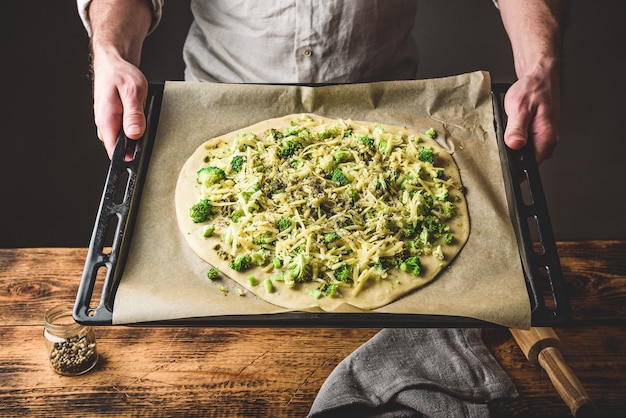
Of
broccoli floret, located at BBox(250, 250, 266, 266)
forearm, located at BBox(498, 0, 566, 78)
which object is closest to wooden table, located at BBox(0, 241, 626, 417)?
broccoli floret, located at BBox(250, 250, 266, 266)

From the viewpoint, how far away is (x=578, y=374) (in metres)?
2.10

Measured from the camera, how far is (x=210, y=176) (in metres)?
2.36

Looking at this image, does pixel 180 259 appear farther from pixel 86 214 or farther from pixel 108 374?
pixel 86 214

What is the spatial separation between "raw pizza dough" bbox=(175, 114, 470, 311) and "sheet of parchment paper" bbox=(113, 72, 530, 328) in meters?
0.05

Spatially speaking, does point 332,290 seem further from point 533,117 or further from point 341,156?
point 533,117

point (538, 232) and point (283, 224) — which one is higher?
point (538, 232)

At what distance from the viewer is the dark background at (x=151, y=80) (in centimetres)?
434

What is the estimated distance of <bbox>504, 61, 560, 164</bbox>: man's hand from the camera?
2.40 meters

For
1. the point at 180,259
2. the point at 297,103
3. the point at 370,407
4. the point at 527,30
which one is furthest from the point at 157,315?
the point at 527,30

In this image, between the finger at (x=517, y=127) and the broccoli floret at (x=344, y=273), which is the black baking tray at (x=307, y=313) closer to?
the finger at (x=517, y=127)

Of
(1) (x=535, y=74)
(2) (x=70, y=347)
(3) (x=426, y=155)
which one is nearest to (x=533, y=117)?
(1) (x=535, y=74)

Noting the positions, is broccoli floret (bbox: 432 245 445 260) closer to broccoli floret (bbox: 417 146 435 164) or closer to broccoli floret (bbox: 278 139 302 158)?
broccoli floret (bbox: 417 146 435 164)

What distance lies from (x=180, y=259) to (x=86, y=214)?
2.70 m

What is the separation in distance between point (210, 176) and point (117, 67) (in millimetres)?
568
